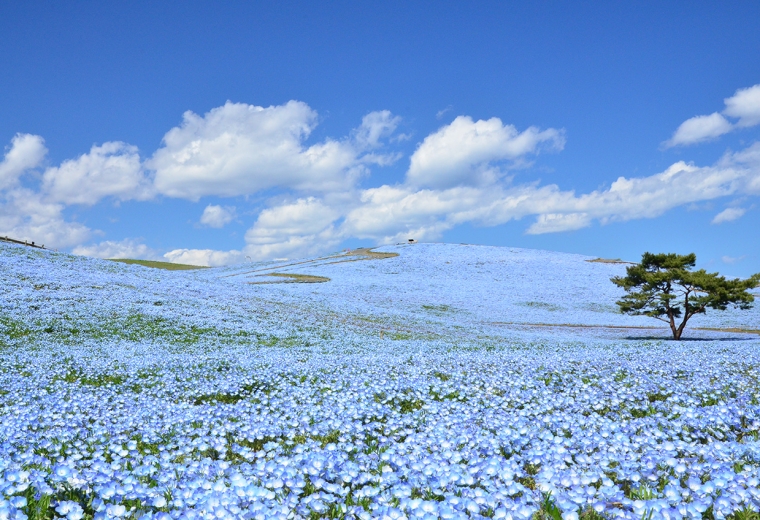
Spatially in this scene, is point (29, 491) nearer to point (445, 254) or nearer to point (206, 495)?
point (206, 495)

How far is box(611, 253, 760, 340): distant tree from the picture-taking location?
118ft

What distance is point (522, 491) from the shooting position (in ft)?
16.7

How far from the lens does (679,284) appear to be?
38.5 metres

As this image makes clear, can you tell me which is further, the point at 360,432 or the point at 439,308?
the point at 439,308

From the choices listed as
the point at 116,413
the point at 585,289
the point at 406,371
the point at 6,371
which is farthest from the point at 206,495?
the point at 585,289

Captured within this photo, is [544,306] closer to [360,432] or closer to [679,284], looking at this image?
[679,284]

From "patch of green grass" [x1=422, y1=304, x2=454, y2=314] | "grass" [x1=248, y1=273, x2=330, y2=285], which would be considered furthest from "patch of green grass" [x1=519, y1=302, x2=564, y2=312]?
"grass" [x1=248, y1=273, x2=330, y2=285]

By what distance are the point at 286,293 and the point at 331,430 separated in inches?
1553

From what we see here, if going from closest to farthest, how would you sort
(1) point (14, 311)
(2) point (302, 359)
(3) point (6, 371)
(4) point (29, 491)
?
(4) point (29, 491)
(3) point (6, 371)
(2) point (302, 359)
(1) point (14, 311)

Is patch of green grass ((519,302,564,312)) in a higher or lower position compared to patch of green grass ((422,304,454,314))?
higher

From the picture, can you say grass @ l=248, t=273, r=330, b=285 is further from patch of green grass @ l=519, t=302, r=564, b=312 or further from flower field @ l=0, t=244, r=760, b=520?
flower field @ l=0, t=244, r=760, b=520

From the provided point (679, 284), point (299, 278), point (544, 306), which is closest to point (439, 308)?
point (544, 306)

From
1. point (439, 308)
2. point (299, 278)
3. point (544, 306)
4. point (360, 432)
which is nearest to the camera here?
point (360, 432)

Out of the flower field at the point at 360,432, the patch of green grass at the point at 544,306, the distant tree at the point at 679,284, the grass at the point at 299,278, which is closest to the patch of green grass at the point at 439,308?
the patch of green grass at the point at 544,306
